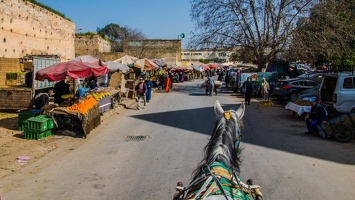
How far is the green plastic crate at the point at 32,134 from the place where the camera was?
11.1 metres

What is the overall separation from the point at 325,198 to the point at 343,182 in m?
1.21

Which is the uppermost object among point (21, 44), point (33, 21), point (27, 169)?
point (33, 21)

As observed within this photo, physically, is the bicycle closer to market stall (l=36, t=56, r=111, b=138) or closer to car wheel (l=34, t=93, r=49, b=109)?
market stall (l=36, t=56, r=111, b=138)

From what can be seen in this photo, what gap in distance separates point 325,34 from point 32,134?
25396 mm

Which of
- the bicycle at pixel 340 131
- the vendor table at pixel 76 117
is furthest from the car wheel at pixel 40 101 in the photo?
the bicycle at pixel 340 131

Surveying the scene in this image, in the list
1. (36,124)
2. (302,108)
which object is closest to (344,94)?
(302,108)

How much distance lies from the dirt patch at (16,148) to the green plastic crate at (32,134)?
0.14m

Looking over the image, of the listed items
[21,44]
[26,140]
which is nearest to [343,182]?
[26,140]

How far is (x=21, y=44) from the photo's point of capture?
3064 centimetres

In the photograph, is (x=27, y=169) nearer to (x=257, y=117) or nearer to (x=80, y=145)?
(x=80, y=145)

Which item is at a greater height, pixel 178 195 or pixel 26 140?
pixel 178 195

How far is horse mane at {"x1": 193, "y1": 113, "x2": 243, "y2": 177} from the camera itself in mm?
4066

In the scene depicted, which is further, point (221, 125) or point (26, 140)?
point (26, 140)

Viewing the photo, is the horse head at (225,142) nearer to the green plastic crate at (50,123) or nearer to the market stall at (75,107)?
the market stall at (75,107)
